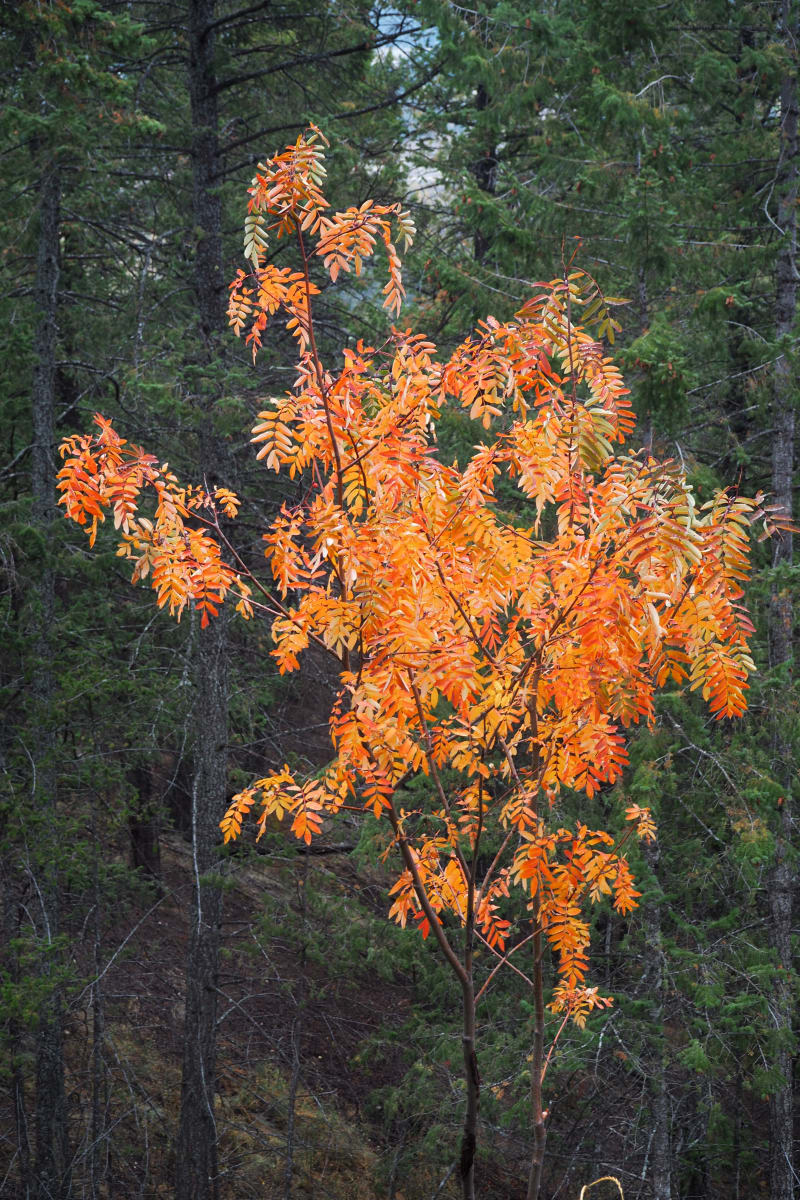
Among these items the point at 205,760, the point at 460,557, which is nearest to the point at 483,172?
the point at 205,760

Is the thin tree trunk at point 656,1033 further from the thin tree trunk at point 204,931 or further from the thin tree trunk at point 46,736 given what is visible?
the thin tree trunk at point 46,736

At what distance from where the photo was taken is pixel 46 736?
920 centimetres

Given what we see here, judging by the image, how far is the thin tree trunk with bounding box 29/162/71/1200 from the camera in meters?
8.25

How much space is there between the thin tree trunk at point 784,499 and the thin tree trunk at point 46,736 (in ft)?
20.2

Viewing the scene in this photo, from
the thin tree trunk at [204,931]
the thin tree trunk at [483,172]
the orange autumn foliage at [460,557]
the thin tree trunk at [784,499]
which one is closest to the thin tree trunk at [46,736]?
the thin tree trunk at [204,931]

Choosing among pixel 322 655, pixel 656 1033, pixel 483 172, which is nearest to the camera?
pixel 656 1033

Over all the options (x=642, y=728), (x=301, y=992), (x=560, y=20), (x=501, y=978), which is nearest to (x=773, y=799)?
(x=642, y=728)

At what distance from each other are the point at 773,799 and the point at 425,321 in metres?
6.92

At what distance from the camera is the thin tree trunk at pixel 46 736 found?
27.1ft

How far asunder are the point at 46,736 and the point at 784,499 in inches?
273

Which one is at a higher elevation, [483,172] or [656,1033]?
[483,172]

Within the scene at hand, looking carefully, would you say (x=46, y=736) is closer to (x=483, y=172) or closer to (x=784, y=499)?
(x=784, y=499)

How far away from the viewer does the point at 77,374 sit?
11.5 meters

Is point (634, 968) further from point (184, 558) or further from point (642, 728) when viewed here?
point (184, 558)
